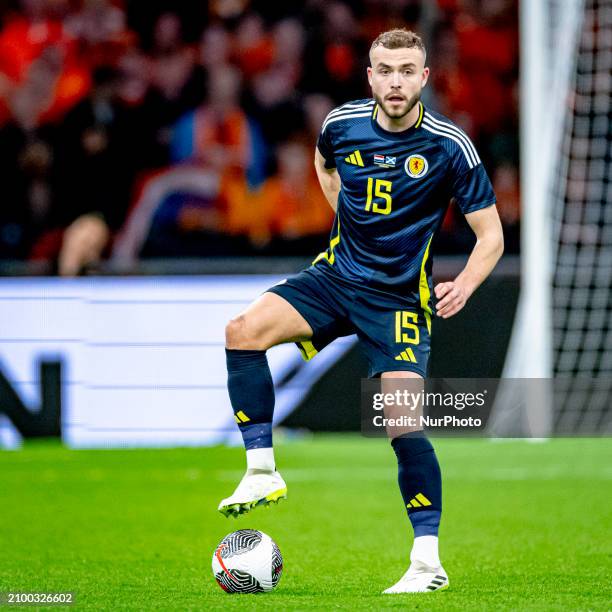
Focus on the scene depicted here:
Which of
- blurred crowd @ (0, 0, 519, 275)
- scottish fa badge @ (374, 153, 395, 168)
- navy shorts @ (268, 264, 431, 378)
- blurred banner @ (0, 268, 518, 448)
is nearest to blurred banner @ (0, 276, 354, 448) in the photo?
blurred banner @ (0, 268, 518, 448)

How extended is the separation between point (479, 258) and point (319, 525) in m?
2.51

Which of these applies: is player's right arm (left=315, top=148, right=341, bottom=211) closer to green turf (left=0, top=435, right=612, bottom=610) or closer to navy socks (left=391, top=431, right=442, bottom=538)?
navy socks (left=391, top=431, right=442, bottom=538)

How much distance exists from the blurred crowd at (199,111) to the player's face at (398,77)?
6173mm

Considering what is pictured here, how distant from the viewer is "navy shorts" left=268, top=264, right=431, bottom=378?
5242 millimetres

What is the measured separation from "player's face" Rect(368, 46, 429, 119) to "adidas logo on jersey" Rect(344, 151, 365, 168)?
0.25 m

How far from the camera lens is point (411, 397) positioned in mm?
5117

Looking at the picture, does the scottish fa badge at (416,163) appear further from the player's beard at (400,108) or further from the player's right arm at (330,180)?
the player's right arm at (330,180)

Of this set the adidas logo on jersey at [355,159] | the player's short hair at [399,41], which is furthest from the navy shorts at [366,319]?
the player's short hair at [399,41]

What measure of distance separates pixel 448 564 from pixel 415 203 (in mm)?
1646

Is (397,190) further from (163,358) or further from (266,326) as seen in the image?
(163,358)

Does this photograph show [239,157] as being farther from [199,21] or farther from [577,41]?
[577,41]

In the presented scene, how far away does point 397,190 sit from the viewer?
527cm

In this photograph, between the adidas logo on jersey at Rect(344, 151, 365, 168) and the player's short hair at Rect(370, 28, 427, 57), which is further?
the adidas logo on jersey at Rect(344, 151, 365, 168)

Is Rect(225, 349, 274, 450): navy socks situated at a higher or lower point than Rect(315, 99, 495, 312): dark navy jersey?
lower
